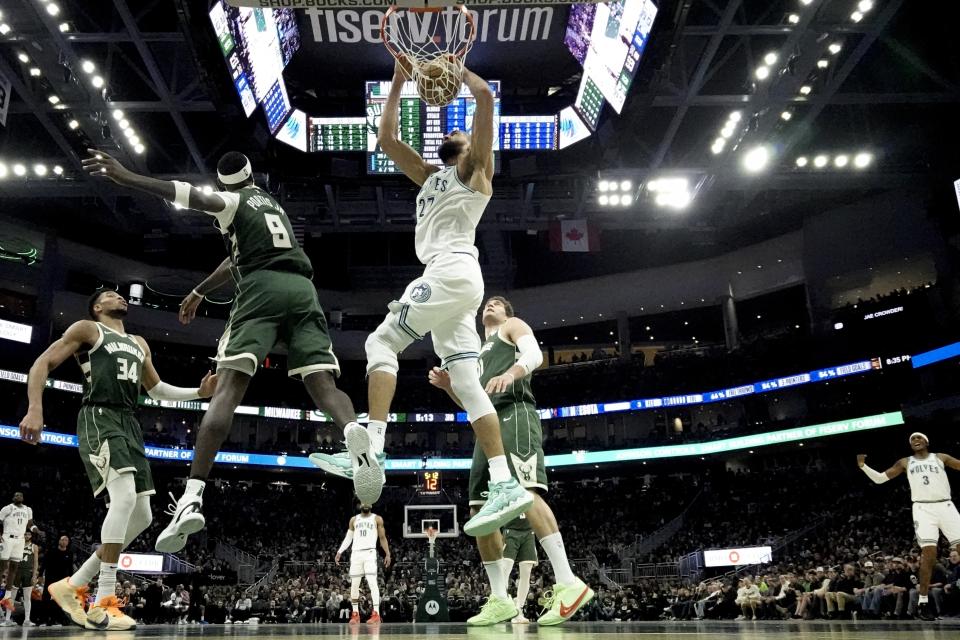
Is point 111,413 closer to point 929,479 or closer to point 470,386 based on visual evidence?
point 470,386

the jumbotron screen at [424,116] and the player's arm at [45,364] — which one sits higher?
the jumbotron screen at [424,116]

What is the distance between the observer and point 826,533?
24219 mm

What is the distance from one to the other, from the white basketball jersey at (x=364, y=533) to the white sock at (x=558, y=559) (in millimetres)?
6522

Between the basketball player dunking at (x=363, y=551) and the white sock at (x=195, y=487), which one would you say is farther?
the basketball player dunking at (x=363, y=551)

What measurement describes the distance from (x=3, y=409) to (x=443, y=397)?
1773cm

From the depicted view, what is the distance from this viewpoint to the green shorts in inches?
195

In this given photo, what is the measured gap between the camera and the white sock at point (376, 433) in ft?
12.4

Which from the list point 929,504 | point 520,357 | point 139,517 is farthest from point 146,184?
point 929,504

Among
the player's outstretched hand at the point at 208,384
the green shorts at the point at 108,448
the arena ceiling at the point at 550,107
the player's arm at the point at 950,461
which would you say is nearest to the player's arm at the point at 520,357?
the player's outstretched hand at the point at 208,384

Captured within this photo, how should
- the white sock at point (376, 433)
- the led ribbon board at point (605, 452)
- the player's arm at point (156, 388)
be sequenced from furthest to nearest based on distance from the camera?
1. the led ribbon board at point (605, 452)
2. the player's arm at point (156, 388)
3. the white sock at point (376, 433)

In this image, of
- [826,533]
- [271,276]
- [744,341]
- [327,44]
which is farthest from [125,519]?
[744,341]

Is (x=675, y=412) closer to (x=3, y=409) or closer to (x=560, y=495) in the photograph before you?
(x=560, y=495)

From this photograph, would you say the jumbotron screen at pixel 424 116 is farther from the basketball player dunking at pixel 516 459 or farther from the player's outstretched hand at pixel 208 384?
the player's outstretched hand at pixel 208 384

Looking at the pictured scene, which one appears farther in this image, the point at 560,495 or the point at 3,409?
the point at 560,495
